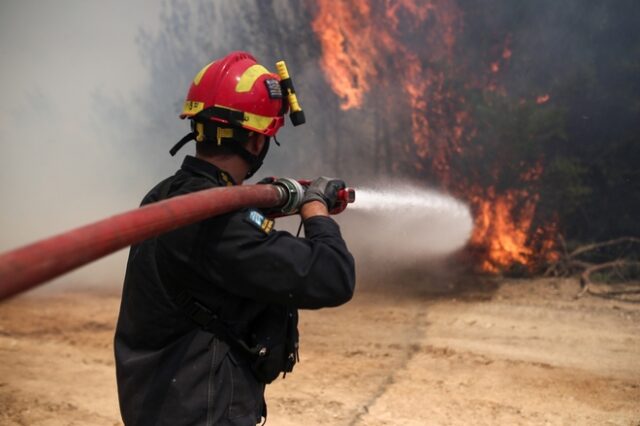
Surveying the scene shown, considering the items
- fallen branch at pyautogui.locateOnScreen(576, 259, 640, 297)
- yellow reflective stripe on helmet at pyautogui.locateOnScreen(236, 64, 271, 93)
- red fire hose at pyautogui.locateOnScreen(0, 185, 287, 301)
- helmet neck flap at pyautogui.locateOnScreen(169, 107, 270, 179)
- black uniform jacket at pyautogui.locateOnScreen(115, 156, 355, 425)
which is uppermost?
yellow reflective stripe on helmet at pyautogui.locateOnScreen(236, 64, 271, 93)

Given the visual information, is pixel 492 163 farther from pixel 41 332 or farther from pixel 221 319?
pixel 221 319

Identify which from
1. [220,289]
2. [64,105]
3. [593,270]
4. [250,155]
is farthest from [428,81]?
[220,289]

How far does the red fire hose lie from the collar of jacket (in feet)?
0.58

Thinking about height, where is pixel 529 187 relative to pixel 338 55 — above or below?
below

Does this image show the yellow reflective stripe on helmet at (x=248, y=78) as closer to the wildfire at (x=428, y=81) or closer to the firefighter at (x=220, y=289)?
the firefighter at (x=220, y=289)

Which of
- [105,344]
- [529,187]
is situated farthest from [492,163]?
[105,344]

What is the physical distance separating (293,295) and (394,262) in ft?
24.9

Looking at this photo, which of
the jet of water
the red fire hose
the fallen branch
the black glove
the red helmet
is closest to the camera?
the red fire hose

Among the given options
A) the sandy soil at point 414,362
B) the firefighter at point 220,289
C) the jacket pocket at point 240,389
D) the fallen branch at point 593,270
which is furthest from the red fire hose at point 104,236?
the fallen branch at point 593,270

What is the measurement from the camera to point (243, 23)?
1208 cm

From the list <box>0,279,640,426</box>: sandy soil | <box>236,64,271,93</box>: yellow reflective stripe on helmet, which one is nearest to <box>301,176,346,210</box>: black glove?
<box>236,64,271,93</box>: yellow reflective stripe on helmet

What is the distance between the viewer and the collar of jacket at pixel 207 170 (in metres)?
2.35

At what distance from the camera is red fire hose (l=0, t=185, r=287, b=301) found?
132 centimetres

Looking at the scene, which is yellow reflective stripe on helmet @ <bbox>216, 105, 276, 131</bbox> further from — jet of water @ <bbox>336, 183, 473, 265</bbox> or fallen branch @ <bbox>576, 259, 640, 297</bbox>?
jet of water @ <bbox>336, 183, 473, 265</bbox>
